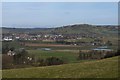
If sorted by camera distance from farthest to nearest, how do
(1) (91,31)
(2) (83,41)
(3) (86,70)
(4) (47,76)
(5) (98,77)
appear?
(1) (91,31) < (2) (83,41) < (3) (86,70) < (4) (47,76) < (5) (98,77)

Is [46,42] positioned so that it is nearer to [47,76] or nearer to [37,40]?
[37,40]

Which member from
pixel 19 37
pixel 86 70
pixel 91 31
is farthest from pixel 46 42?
pixel 86 70

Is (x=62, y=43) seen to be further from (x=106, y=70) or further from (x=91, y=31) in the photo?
(x=106, y=70)

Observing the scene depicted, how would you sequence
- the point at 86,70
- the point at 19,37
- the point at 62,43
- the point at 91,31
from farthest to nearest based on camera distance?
the point at 91,31 → the point at 62,43 → the point at 19,37 → the point at 86,70

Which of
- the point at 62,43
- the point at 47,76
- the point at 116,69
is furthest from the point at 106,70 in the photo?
the point at 62,43

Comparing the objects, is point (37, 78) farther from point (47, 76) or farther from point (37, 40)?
point (37, 40)

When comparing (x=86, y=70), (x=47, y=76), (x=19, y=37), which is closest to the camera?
(x=47, y=76)

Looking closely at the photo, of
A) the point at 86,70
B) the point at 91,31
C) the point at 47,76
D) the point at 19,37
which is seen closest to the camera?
the point at 47,76

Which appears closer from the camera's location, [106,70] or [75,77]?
[75,77]

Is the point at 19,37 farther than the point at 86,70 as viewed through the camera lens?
Yes
